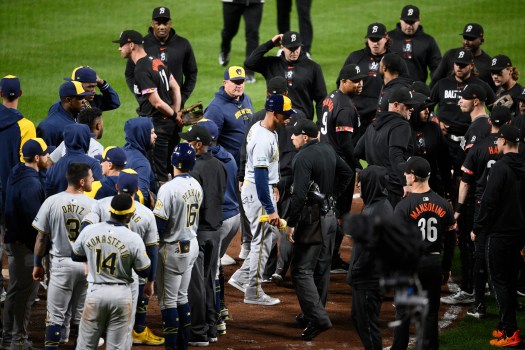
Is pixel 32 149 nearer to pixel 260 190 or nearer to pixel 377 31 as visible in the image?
pixel 260 190

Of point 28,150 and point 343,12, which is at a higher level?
point 343,12

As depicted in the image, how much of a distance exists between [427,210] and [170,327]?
219 centimetres

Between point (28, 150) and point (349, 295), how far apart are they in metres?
3.57

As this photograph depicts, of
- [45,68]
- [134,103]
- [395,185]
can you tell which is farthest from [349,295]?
[45,68]

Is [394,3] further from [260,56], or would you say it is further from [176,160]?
[176,160]

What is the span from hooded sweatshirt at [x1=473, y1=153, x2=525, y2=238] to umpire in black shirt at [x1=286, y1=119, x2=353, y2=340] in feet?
4.33

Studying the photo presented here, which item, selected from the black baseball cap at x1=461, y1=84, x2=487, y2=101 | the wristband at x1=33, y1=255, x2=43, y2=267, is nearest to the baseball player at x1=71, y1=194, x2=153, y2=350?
the wristband at x1=33, y1=255, x2=43, y2=267

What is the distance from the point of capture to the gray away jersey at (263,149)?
842cm

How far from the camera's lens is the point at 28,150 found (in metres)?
7.64

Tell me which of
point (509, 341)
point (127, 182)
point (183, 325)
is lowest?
point (509, 341)

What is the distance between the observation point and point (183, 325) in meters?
Result: 7.76

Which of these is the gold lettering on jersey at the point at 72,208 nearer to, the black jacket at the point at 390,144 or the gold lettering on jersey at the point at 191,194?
the gold lettering on jersey at the point at 191,194

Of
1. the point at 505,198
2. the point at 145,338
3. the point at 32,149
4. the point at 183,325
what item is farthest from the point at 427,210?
the point at 32,149

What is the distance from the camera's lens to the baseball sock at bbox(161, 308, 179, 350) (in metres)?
7.60
